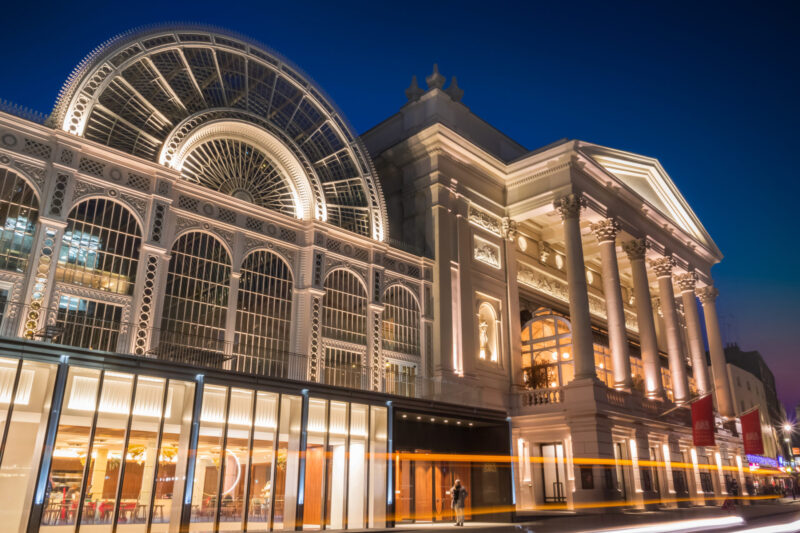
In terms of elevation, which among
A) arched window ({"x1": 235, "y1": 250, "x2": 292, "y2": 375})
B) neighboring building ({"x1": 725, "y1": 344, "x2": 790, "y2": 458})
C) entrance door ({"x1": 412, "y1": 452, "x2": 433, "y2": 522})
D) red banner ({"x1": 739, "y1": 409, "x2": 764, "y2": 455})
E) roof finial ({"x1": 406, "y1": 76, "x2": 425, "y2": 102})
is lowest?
entrance door ({"x1": 412, "y1": 452, "x2": 433, "y2": 522})

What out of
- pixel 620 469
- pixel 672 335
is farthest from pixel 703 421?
pixel 672 335

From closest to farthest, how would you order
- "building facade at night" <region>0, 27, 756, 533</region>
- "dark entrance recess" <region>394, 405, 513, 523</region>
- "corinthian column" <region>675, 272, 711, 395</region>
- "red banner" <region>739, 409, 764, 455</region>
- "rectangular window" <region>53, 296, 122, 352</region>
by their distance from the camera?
"building facade at night" <region>0, 27, 756, 533</region>, "rectangular window" <region>53, 296, 122, 352</region>, "dark entrance recess" <region>394, 405, 513, 523</region>, "red banner" <region>739, 409, 764, 455</region>, "corinthian column" <region>675, 272, 711, 395</region>

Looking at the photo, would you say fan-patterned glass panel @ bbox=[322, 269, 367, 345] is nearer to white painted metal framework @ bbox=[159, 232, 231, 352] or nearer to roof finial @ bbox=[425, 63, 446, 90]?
white painted metal framework @ bbox=[159, 232, 231, 352]

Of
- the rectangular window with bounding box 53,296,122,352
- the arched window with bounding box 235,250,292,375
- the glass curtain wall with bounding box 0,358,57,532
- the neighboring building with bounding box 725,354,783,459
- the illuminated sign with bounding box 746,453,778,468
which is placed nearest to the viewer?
the glass curtain wall with bounding box 0,358,57,532

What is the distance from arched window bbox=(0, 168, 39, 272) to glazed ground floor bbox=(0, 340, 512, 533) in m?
4.14

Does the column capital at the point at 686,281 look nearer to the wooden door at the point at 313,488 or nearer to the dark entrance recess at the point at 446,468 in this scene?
the dark entrance recess at the point at 446,468

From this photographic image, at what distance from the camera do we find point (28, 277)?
1850cm

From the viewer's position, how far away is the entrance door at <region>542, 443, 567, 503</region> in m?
31.2

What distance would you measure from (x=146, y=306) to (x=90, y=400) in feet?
14.3

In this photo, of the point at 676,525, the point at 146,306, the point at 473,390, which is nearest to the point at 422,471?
the point at 473,390

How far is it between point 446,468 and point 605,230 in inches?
702

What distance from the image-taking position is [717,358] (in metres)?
46.1

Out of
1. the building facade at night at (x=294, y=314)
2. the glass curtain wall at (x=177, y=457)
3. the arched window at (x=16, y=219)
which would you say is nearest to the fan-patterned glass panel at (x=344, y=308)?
the building facade at night at (x=294, y=314)

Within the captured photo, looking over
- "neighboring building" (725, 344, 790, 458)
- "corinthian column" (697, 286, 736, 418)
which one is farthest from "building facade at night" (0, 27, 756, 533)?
"neighboring building" (725, 344, 790, 458)
